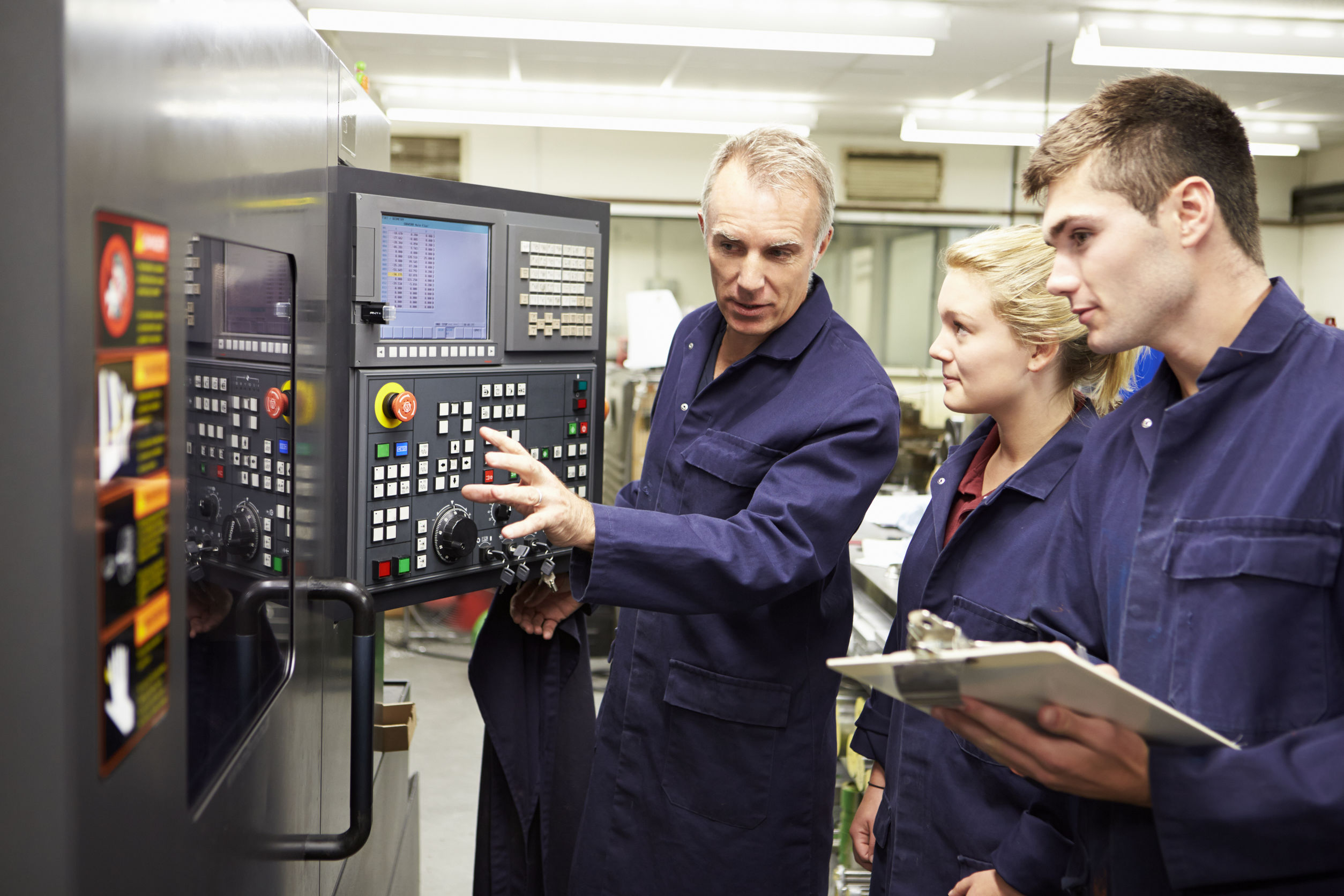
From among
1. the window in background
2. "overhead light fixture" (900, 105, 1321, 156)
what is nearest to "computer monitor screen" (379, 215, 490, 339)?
"overhead light fixture" (900, 105, 1321, 156)

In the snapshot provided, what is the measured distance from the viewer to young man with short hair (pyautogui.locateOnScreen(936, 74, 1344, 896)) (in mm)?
826

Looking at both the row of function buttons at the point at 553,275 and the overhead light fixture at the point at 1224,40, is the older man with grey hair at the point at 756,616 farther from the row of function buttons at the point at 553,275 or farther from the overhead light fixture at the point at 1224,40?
the overhead light fixture at the point at 1224,40

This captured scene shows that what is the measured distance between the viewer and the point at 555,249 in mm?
1479

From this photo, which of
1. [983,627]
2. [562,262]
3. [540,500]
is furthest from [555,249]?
[983,627]

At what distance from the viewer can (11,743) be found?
555mm

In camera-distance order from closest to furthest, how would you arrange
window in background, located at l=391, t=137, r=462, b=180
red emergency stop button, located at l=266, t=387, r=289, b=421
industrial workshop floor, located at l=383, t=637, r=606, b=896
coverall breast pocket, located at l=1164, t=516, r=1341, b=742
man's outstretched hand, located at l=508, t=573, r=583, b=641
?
coverall breast pocket, located at l=1164, t=516, r=1341, b=742
red emergency stop button, located at l=266, t=387, r=289, b=421
man's outstretched hand, located at l=508, t=573, r=583, b=641
industrial workshop floor, located at l=383, t=637, r=606, b=896
window in background, located at l=391, t=137, r=462, b=180

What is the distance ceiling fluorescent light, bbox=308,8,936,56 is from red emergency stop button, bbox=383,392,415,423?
2.86 meters

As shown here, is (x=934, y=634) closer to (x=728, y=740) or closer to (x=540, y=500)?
(x=540, y=500)

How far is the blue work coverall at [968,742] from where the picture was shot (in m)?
1.25

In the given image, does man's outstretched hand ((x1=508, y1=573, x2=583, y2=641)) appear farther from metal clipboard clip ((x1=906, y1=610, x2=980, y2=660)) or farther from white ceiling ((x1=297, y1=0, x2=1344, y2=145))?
white ceiling ((x1=297, y1=0, x2=1344, y2=145))

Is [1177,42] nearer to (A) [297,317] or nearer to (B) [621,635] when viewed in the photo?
(B) [621,635]

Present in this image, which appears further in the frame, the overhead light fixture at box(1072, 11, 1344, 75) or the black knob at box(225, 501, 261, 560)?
the overhead light fixture at box(1072, 11, 1344, 75)

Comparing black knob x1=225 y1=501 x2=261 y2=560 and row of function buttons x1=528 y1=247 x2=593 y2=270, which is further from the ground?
row of function buttons x1=528 y1=247 x2=593 y2=270

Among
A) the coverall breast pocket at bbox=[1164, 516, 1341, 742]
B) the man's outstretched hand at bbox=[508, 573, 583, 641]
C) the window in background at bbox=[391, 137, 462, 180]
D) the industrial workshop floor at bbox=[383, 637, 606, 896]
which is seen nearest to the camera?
the coverall breast pocket at bbox=[1164, 516, 1341, 742]
